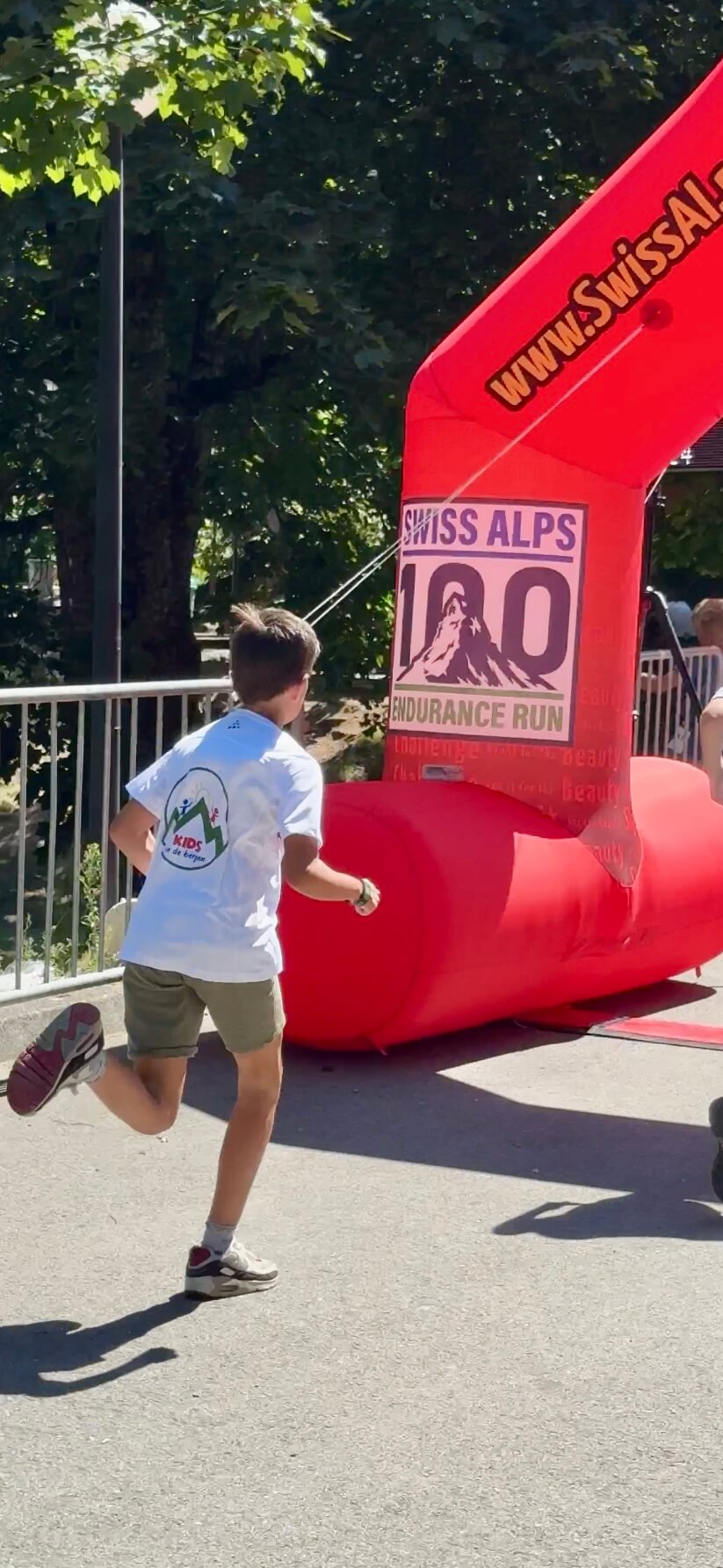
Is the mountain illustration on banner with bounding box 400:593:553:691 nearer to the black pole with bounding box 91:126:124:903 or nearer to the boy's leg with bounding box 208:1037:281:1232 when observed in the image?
the black pole with bounding box 91:126:124:903

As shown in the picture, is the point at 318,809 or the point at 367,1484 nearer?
the point at 367,1484

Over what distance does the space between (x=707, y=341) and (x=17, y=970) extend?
325cm

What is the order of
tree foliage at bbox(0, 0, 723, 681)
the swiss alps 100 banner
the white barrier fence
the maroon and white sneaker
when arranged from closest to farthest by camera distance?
the maroon and white sneaker
the white barrier fence
the swiss alps 100 banner
tree foliage at bbox(0, 0, 723, 681)

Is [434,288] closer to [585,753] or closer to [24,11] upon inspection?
[24,11]

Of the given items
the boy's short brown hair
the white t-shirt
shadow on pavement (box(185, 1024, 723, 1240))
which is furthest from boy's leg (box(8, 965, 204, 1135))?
shadow on pavement (box(185, 1024, 723, 1240))

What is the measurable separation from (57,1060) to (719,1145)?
6.33ft

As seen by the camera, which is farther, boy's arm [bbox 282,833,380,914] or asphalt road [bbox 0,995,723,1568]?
boy's arm [bbox 282,833,380,914]

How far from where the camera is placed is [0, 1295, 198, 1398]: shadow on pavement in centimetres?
404

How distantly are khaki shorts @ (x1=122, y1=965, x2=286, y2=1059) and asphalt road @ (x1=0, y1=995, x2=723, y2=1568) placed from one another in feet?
1.95

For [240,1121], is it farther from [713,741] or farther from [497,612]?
[497,612]

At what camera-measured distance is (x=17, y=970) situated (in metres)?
6.89

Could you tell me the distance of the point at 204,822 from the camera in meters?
4.42

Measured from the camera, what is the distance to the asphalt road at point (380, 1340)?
11.3 ft

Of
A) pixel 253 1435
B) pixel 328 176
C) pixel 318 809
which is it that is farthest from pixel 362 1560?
pixel 328 176
